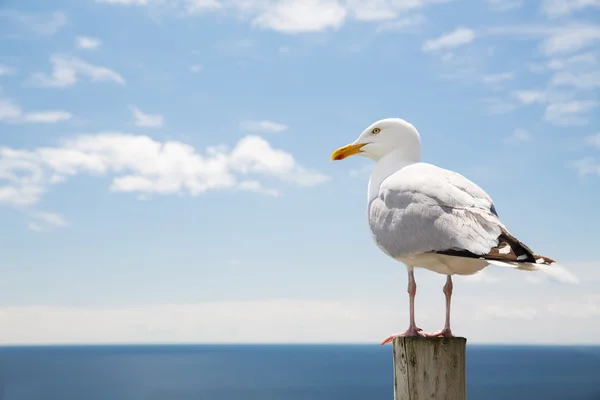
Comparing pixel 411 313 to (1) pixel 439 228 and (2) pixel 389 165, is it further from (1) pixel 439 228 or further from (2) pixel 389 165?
(2) pixel 389 165

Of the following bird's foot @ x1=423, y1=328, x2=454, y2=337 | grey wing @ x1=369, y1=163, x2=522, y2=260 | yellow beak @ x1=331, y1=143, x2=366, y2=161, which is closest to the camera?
grey wing @ x1=369, y1=163, x2=522, y2=260

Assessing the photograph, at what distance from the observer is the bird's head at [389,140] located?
8445 mm

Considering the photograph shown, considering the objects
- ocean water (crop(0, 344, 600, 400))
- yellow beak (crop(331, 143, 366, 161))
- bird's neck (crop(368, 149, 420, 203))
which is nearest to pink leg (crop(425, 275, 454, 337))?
bird's neck (crop(368, 149, 420, 203))

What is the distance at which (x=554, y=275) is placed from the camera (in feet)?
20.3

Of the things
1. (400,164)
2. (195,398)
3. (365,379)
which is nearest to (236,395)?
(195,398)

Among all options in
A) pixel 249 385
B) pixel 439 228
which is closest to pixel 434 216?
pixel 439 228

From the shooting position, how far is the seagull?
648cm

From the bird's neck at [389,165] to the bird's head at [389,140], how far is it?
0.05 feet

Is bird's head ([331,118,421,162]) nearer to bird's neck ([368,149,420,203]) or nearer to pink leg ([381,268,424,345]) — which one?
bird's neck ([368,149,420,203])

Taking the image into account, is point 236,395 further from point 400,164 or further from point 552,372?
point 400,164

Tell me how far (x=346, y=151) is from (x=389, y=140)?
2.19 ft

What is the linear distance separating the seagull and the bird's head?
302 mm

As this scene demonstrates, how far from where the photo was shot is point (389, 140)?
8.52 metres

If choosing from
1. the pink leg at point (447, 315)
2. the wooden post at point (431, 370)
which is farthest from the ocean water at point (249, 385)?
the wooden post at point (431, 370)
